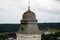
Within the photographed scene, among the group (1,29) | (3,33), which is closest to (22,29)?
(1,29)

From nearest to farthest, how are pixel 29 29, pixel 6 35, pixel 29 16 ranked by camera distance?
pixel 29 29 < pixel 29 16 < pixel 6 35

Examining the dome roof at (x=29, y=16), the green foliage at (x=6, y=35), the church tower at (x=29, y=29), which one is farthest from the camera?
the green foliage at (x=6, y=35)

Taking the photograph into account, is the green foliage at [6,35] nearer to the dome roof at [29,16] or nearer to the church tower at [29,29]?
the dome roof at [29,16]

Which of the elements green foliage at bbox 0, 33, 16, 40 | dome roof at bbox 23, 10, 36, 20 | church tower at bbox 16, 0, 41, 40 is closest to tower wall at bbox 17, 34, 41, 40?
church tower at bbox 16, 0, 41, 40

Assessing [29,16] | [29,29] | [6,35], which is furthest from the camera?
[6,35]

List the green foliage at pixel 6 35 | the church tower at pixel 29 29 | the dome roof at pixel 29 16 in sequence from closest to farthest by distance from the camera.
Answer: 1. the church tower at pixel 29 29
2. the dome roof at pixel 29 16
3. the green foliage at pixel 6 35

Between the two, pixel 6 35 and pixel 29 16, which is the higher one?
pixel 29 16

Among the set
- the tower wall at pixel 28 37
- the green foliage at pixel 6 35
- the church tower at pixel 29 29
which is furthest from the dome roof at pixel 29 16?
the green foliage at pixel 6 35

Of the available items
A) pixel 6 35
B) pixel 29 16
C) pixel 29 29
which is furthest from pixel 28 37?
pixel 6 35

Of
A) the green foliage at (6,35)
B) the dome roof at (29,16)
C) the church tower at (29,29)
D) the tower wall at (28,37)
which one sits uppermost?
the dome roof at (29,16)

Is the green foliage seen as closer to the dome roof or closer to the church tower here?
the dome roof

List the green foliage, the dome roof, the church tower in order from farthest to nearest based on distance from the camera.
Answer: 1. the green foliage
2. the dome roof
3. the church tower

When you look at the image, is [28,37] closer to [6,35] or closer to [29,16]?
[29,16]

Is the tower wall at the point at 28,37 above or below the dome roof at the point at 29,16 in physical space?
below
